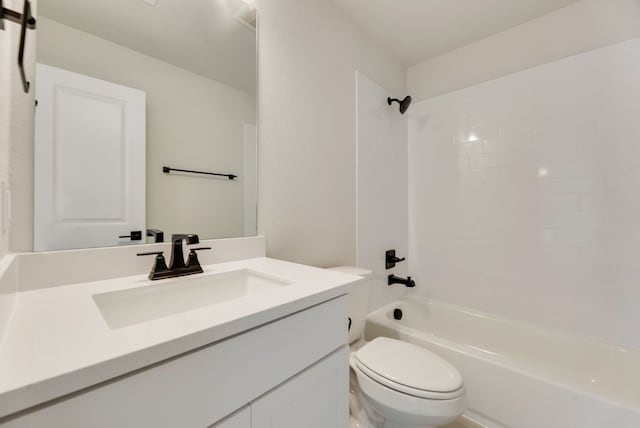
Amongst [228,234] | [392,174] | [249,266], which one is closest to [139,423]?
[249,266]

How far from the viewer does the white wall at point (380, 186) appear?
171 centimetres

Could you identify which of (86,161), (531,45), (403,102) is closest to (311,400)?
(86,161)

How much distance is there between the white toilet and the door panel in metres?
1.02

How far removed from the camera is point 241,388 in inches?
19.9

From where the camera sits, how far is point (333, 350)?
28.0 inches

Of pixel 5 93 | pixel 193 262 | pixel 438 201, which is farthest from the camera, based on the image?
pixel 438 201

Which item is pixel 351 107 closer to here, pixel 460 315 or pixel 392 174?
pixel 392 174

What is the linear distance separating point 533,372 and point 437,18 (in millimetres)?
1987

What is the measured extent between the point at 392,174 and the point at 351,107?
0.62 meters

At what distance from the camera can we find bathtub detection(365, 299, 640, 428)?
1041mm

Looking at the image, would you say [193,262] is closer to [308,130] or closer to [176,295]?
[176,295]

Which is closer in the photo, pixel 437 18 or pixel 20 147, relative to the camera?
pixel 20 147

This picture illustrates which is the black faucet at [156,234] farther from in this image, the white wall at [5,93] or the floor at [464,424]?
the floor at [464,424]

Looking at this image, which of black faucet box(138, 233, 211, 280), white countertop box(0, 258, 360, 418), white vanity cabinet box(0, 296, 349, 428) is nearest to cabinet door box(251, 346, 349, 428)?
white vanity cabinet box(0, 296, 349, 428)
